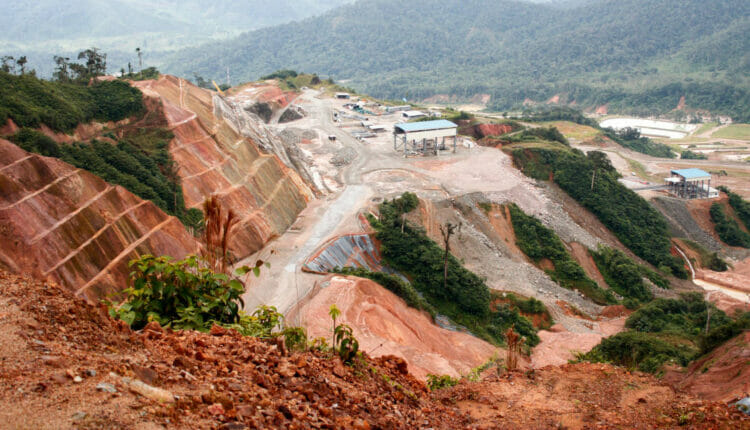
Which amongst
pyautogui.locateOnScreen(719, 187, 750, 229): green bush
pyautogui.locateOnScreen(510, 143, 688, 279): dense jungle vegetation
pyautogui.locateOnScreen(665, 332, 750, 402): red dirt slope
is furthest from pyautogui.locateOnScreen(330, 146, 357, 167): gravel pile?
→ pyautogui.locateOnScreen(719, 187, 750, 229): green bush

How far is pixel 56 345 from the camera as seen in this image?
21.0 feet

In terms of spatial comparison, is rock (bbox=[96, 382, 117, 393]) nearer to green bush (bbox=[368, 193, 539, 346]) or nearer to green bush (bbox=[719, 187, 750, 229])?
green bush (bbox=[368, 193, 539, 346])

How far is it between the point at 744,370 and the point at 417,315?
17.9 metres

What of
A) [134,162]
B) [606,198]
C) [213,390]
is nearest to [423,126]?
[606,198]

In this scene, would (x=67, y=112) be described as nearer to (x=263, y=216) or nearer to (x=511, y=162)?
(x=263, y=216)

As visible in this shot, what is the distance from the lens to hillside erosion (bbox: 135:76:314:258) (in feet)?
110

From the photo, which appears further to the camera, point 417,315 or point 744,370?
point 417,315

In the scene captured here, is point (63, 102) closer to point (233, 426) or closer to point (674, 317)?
point (233, 426)

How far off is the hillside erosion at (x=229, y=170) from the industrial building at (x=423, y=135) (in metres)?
17.7

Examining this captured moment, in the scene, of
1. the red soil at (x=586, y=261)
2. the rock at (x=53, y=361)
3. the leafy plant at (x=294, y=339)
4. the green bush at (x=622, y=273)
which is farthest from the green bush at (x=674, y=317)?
the rock at (x=53, y=361)

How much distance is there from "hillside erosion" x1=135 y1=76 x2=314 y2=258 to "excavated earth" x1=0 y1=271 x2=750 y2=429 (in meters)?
22.4

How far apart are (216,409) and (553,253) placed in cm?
4150

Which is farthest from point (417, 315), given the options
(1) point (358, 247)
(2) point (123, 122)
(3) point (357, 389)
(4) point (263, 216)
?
(2) point (123, 122)

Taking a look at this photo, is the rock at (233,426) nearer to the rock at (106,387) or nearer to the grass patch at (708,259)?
the rock at (106,387)
